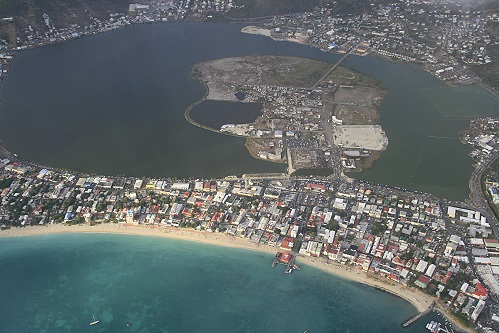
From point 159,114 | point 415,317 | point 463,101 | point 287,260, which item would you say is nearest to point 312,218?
point 287,260

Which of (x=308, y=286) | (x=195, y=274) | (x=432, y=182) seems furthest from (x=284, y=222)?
(x=432, y=182)

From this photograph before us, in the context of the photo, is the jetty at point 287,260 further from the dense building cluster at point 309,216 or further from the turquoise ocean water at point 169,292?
the dense building cluster at point 309,216

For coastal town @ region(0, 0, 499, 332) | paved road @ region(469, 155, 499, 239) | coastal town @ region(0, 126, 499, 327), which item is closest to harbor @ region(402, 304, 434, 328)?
coastal town @ region(0, 0, 499, 332)

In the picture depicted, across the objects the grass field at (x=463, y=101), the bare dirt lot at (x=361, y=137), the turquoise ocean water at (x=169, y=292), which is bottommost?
the turquoise ocean water at (x=169, y=292)

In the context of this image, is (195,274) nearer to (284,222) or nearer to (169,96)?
(284,222)

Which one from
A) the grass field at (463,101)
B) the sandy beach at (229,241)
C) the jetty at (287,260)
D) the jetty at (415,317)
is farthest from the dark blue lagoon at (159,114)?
the jetty at (415,317)

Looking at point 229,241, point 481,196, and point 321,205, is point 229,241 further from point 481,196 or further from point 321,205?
point 481,196

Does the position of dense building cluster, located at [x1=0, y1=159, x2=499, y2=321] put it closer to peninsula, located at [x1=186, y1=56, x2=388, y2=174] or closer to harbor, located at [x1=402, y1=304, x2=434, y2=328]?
harbor, located at [x1=402, y1=304, x2=434, y2=328]
